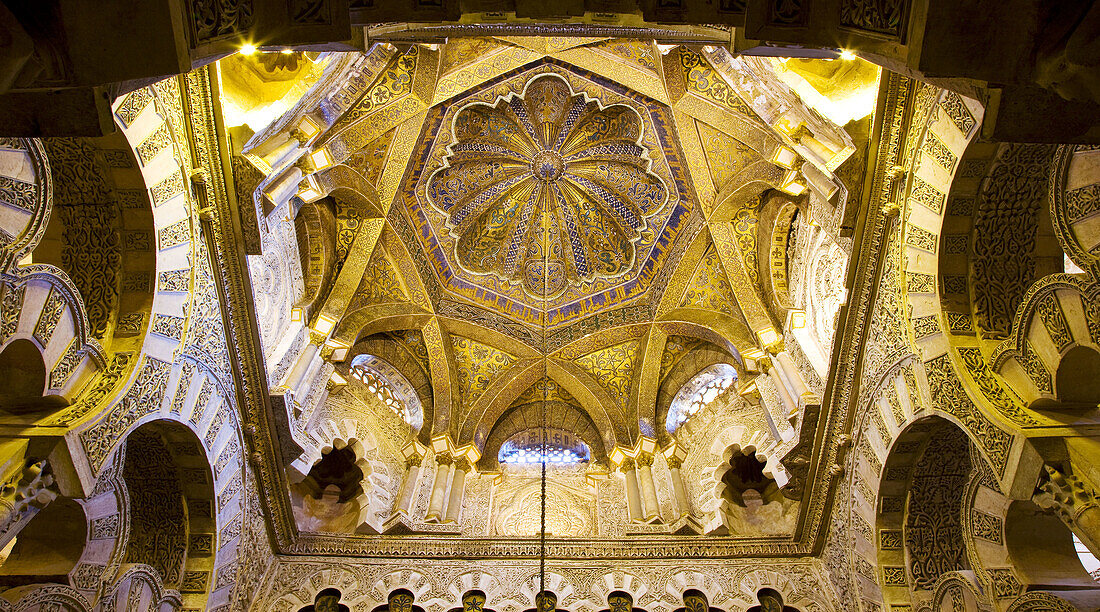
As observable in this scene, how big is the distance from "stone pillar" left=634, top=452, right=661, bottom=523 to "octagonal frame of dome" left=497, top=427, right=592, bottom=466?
1.18 meters

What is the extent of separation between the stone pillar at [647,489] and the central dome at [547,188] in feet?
11.3

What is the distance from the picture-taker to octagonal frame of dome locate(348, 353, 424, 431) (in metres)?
11.2

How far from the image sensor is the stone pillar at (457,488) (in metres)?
9.76

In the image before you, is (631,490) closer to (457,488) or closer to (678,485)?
(678,485)

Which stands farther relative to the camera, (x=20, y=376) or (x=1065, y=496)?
(x=20, y=376)

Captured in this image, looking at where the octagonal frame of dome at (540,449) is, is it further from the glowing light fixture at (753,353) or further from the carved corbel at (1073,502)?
the carved corbel at (1073,502)

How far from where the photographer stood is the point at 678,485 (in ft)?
33.7

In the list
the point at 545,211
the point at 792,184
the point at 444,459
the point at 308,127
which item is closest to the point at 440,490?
the point at 444,459

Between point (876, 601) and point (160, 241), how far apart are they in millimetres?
8331

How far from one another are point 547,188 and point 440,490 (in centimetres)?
606

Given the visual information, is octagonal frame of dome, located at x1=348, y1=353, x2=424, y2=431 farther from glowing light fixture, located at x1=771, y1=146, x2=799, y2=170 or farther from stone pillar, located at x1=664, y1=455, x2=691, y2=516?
glowing light fixture, located at x1=771, y1=146, x2=799, y2=170

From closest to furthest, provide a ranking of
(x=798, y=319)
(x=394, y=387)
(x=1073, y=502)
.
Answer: (x=1073, y=502), (x=798, y=319), (x=394, y=387)

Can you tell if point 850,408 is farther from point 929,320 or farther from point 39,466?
point 39,466

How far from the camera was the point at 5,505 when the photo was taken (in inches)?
192
